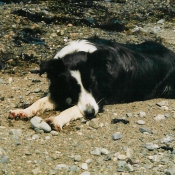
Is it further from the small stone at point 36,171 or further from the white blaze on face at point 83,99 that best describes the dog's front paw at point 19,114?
the small stone at point 36,171

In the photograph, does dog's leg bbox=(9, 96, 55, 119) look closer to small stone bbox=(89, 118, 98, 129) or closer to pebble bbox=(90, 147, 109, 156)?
small stone bbox=(89, 118, 98, 129)

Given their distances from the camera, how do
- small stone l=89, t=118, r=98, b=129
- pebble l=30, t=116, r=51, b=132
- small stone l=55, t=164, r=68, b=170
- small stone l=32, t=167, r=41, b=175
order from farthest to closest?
small stone l=89, t=118, r=98, b=129 → pebble l=30, t=116, r=51, b=132 → small stone l=55, t=164, r=68, b=170 → small stone l=32, t=167, r=41, b=175

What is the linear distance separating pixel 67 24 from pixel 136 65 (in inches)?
191

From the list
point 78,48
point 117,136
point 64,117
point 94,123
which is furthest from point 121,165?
point 78,48

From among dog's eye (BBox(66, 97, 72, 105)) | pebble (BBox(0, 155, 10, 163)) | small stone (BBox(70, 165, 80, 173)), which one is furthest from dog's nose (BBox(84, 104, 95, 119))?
pebble (BBox(0, 155, 10, 163))

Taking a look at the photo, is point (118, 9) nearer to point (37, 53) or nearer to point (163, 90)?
point (37, 53)

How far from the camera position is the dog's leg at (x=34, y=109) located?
6414 mm

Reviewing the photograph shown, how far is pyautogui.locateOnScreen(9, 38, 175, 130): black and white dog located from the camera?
21.7ft

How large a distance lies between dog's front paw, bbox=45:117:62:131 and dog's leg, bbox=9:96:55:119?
421 millimetres

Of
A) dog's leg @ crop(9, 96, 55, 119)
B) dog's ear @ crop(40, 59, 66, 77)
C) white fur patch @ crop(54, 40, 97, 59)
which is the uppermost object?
white fur patch @ crop(54, 40, 97, 59)

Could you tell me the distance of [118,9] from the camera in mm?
14422

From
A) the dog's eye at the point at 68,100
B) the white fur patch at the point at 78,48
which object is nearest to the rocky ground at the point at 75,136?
the dog's eye at the point at 68,100

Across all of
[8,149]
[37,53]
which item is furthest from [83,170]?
[37,53]

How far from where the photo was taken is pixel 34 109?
664cm
